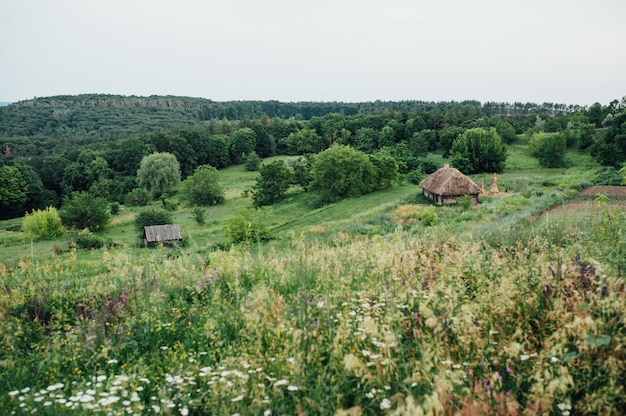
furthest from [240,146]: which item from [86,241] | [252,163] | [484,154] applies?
[86,241]

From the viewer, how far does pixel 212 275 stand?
20.8ft

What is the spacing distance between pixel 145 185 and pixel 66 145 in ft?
132

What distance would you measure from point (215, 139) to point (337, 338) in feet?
290

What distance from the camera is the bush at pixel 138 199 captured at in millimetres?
61469

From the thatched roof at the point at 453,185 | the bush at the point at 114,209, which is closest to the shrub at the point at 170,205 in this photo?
the bush at the point at 114,209

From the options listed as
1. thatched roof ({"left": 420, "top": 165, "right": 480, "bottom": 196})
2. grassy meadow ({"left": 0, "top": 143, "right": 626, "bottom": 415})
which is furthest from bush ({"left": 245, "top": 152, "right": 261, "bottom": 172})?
grassy meadow ({"left": 0, "top": 143, "right": 626, "bottom": 415})

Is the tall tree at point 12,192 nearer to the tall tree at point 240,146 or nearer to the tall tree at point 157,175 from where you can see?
the tall tree at point 157,175

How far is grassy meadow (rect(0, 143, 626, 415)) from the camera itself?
2.92 m

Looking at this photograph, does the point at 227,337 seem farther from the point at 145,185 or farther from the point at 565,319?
the point at 145,185

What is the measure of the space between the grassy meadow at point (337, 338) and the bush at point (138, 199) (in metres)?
57.9

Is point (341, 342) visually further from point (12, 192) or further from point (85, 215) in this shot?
point (12, 192)

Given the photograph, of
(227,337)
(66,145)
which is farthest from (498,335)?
(66,145)

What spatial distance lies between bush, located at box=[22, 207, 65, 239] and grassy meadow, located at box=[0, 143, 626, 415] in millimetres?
40609

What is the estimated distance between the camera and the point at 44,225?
4222 centimetres
